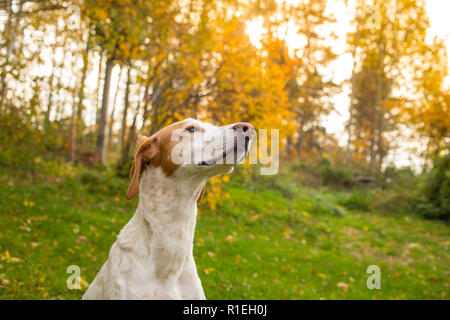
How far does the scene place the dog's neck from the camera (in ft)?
6.77

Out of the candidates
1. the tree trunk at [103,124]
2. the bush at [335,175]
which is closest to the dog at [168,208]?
the tree trunk at [103,124]

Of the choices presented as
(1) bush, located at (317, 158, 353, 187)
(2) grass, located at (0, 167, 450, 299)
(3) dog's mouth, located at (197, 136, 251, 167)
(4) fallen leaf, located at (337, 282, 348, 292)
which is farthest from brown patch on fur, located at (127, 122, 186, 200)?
(1) bush, located at (317, 158, 353, 187)

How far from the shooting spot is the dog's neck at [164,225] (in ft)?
6.77

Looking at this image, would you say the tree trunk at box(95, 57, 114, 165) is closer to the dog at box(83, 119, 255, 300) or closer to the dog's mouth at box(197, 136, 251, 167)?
the dog at box(83, 119, 255, 300)

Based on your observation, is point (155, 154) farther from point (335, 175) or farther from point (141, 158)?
point (335, 175)

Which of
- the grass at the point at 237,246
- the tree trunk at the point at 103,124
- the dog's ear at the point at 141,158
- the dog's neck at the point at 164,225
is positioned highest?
the tree trunk at the point at 103,124

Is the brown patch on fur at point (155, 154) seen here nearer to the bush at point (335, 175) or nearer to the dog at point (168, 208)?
the dog at point (168, 208)

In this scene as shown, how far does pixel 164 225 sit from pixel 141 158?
43 centimetres

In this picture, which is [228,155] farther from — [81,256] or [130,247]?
[81,256]

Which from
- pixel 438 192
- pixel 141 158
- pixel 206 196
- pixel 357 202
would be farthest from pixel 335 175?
pixel 141 158

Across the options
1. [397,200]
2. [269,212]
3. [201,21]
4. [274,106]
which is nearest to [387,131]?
[397,200]

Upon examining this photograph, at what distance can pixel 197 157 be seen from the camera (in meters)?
2.04

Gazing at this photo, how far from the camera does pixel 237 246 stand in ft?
23.7
